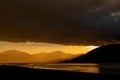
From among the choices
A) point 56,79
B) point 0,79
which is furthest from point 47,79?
point 0,79

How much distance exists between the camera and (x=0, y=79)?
46750mm

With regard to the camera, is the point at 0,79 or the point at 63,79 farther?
the point at 63,79

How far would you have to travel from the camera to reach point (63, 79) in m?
50.1

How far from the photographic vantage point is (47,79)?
165 feet

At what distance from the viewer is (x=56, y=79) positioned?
4988 cm

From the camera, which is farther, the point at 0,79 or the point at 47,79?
the point at 47,79

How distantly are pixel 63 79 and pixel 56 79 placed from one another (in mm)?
1221

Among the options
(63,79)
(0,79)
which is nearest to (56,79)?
(63,79)

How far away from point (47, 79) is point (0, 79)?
829 cm

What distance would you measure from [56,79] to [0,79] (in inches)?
375

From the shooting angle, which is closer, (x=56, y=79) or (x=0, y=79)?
(x=0, y=79)

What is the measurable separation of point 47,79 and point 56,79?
5.44 ft

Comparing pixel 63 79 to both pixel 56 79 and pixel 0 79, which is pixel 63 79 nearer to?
pixel 56 79

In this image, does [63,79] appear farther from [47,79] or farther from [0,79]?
[0,79]
